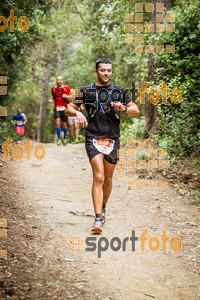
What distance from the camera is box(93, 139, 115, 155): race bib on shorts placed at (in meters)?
5.79

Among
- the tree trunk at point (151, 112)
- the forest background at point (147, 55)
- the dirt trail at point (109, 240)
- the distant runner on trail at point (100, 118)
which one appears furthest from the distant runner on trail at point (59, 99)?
the distant runner on trail at point (100, 118)

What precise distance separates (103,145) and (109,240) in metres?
1.35

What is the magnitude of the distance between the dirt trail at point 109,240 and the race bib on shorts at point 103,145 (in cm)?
122

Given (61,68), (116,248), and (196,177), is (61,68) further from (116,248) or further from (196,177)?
(116,248)

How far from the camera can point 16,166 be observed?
10188 millimetres

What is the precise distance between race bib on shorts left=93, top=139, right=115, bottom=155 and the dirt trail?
122 centimetres

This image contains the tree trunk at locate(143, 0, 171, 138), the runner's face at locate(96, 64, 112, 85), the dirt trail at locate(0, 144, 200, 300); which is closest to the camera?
the dirt trail at locate(0, 144, 200, 300)

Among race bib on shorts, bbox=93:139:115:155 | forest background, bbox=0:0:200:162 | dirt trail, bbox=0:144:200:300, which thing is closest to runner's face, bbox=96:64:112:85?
race bib on shorts, bbox=93:139:115:155

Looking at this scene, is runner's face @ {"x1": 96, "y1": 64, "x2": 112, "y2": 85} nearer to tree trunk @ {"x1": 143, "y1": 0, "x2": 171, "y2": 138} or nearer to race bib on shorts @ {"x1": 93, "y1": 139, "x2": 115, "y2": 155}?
race bib on shorts @ {"x1": 93, "y1": 139, "x2": 115, "y2": 155}

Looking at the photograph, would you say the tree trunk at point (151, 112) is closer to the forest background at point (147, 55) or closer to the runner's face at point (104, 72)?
the forest background at point (147, 55)

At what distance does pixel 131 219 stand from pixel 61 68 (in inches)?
1005

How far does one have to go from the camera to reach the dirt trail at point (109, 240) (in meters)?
4.24

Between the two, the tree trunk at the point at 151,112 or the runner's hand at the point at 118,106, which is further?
the tree trunk at the point at 151,112

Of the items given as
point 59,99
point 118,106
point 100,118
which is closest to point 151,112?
point 59,99
